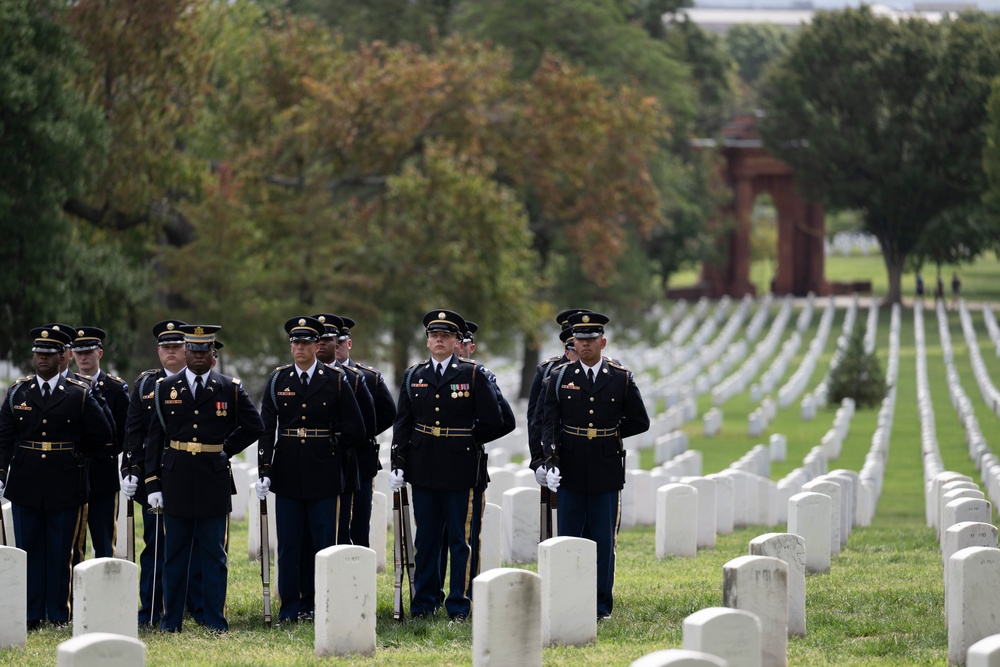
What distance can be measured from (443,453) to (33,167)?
1351cm

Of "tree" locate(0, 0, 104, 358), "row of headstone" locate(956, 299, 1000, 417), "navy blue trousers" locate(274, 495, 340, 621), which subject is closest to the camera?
"navy blue trousers" locate(274, 495, 340, 621)

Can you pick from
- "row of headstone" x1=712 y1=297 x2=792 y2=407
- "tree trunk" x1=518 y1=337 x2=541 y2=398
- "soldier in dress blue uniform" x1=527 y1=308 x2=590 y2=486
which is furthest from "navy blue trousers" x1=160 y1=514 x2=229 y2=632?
"tree trunk" x1=518 y1=337 x2=541 y2=398

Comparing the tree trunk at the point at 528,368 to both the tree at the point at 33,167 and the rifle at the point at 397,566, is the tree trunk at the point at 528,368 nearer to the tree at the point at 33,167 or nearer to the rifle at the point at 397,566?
the tree at the point at 33,167

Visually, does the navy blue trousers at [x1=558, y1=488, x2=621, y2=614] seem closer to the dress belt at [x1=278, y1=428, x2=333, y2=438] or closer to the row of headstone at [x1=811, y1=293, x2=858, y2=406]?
the dress belt at [x1=278, y1=428, x2=333, y2=438]

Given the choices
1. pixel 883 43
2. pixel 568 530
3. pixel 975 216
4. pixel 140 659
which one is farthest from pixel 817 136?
pixel 140 659

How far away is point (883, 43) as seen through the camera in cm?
6031

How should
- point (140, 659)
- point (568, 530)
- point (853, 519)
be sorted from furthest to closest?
point (853, 519)
point (568, 530)
point (140, 659)

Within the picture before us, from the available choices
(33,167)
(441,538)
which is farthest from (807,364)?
(441,538)

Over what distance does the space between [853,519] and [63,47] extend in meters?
12.9

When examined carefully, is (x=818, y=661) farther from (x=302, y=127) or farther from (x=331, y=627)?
(x=302, y=127)

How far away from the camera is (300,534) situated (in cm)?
1042

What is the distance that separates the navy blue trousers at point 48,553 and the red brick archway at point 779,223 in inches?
2221

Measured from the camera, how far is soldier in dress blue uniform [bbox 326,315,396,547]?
1083 centimetres

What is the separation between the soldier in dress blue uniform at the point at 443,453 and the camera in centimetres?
1041
